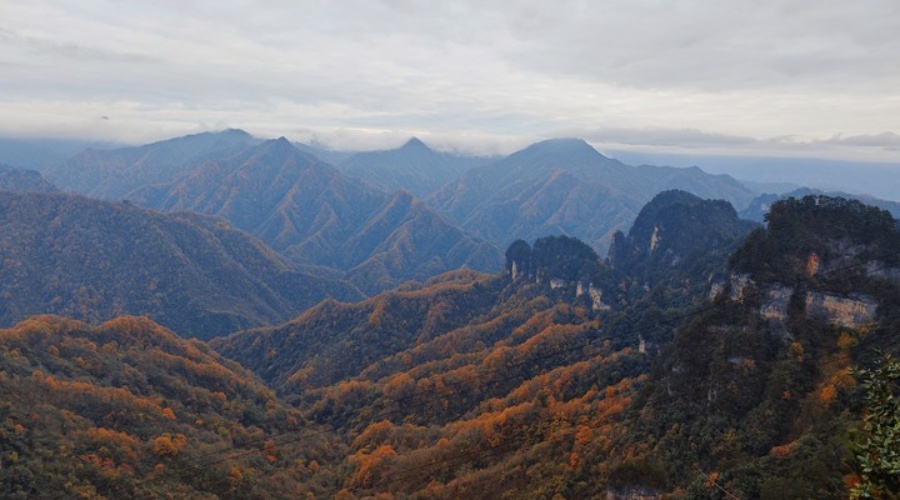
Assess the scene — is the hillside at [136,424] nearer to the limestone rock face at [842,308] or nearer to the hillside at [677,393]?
the hillside at [677,393]

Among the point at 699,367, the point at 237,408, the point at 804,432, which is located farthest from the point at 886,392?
the point at 237,408

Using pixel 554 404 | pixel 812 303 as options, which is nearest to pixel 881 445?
pixel 812 303

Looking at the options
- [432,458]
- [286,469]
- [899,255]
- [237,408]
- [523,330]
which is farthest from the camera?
[523,330]

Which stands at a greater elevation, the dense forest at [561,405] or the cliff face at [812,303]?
the cliff face at [812,303]

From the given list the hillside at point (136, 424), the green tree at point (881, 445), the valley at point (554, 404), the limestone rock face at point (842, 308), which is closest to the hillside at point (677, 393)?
the limestone rock face at point (842, 308)

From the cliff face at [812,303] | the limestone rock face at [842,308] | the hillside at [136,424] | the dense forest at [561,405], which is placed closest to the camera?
the dense forest at [561,405]

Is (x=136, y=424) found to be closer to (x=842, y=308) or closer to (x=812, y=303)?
(x=812, y=303)

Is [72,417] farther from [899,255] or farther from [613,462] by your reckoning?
[899,255]

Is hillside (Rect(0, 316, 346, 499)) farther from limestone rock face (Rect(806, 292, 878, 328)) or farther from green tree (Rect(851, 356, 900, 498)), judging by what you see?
green tree (Rect(851, 356, 900, 498))
